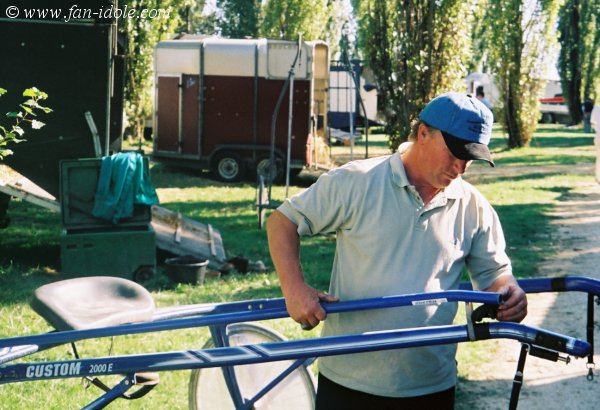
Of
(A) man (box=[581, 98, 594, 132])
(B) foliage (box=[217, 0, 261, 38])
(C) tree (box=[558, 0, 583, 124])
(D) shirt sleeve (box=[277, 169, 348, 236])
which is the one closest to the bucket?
(D) shirt sleeve (box=[277, 169, 348, 236])

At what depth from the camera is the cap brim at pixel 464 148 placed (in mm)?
3215

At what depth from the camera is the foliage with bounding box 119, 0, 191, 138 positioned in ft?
69.1

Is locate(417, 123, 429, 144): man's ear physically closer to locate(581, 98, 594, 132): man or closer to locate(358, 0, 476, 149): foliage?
locate(358, 0, 476, 149): foliage

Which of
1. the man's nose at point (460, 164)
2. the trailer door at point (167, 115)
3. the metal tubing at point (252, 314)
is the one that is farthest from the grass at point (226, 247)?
the man's nose at point (460, 164)

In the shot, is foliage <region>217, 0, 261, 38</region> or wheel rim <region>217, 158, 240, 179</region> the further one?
foliage <region>217, 0, 261, 38</region>

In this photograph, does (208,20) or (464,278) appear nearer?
(464,278)

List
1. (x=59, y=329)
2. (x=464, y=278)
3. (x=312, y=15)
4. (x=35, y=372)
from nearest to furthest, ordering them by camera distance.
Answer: (x=35, y=372) → (x=59, y=329) → (x=464, y=278) → (x=312, y=15)

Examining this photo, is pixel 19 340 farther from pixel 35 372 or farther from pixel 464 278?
pixel 464 278

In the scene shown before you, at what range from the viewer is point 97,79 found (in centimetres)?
1017

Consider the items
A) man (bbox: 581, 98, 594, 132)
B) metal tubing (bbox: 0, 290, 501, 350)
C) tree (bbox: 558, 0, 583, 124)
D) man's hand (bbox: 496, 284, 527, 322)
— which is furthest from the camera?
tree (bbox: 558, 0, 583, 124)

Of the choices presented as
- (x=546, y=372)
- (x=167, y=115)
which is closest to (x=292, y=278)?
(x=546, y=372)

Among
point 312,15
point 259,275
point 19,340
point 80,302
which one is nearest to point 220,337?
point 80,302

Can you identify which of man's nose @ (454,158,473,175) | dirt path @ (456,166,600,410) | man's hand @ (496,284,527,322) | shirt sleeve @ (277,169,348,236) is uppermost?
man's nose @ (454,158,473,175)

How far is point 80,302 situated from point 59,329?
0.67 ft
